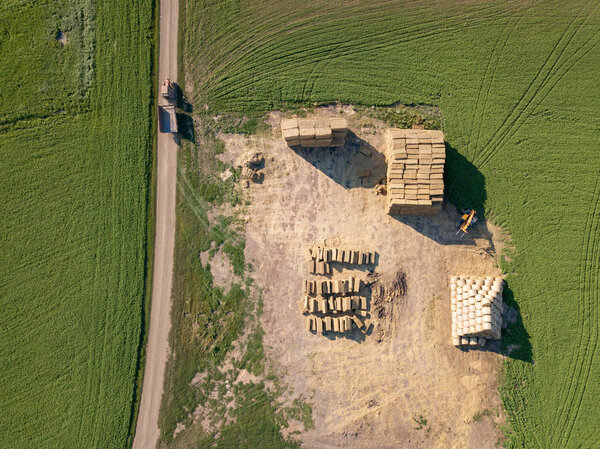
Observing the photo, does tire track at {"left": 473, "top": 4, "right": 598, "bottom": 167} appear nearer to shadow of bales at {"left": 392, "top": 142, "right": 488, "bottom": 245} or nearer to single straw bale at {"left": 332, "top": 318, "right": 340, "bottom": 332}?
shadow of bales at {"left": 392, "top": 142, "right": 488, "bottom": 245}

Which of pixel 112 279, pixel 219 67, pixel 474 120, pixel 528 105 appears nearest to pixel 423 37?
pixel 474 120

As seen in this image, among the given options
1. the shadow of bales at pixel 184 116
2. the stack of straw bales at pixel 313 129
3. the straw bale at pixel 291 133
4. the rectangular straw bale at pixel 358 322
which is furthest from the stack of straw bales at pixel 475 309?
the shadow of bales at pixel 184 116

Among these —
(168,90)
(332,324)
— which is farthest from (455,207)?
(168,90)

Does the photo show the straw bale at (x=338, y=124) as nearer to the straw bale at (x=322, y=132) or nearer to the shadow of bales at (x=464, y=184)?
the straw bale at (x=322, y=132)

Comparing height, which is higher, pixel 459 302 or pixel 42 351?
pixel 459 302

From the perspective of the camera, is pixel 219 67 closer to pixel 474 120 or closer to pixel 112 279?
pixel 112 279
